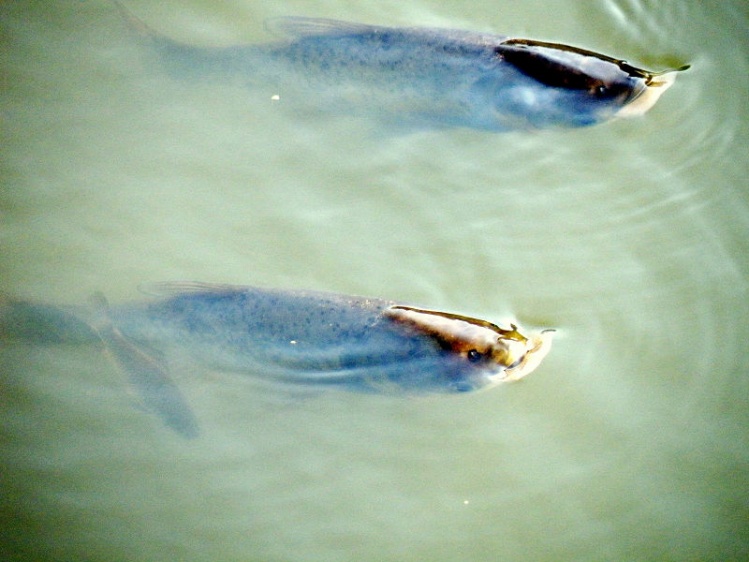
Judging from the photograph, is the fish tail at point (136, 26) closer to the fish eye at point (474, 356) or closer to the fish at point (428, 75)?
the fish at point (428, 75)

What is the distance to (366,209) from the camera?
3.65m

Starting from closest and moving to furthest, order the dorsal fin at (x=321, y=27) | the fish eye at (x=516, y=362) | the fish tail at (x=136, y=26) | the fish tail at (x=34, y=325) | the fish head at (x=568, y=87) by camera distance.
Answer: the fish eye at (x=516, y=362), the fish tail at (x=34, y=325), the fish head at (x=568, y=87), the dorsal fin at (x=321, y=27), the fish tail at (x=136, y=26)

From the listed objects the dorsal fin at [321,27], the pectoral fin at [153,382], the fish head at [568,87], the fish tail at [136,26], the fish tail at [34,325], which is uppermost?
the fish tail at [136,26]

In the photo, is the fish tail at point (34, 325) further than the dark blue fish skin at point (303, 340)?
Yes

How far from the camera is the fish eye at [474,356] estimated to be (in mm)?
2867

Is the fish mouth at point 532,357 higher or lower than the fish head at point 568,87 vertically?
lower

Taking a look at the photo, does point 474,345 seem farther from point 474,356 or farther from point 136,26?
point 136,26

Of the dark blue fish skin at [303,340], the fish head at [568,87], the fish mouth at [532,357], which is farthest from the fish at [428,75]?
the dark blue fish skin at [303,340]

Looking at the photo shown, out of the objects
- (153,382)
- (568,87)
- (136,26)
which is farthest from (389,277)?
(136,26)

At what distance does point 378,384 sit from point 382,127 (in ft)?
5.09

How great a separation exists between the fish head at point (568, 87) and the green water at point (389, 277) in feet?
0.35

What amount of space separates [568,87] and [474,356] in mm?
1700

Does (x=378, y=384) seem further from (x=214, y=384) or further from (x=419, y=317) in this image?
(x=214, y=384)

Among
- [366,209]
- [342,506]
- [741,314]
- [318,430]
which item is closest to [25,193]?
[366,209]
